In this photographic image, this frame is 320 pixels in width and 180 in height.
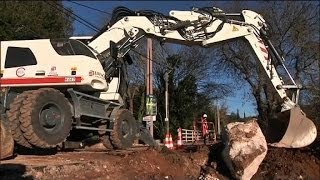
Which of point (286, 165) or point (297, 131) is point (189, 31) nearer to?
point (297, 131)

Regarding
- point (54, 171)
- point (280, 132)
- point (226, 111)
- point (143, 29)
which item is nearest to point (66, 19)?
point (143, 29)

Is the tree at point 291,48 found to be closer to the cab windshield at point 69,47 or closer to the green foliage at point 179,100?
the green foliage at point 179,100

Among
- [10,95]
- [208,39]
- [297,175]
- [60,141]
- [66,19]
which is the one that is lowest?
[297,175]

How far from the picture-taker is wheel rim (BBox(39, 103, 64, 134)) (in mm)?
12312

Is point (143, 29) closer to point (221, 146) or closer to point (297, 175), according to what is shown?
point (221, 146)

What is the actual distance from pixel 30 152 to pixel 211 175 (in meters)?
Result: 4.82

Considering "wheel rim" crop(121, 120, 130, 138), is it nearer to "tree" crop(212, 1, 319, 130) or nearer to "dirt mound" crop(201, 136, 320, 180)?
"dirt mound" crop(201, 136, 320, 180)

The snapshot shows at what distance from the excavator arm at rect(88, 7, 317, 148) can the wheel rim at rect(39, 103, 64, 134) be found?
2.99 meters

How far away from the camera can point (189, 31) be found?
16047 millimetres

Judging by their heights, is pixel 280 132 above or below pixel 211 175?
above

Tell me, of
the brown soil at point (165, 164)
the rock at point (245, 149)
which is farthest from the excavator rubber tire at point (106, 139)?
the rock at point (245, 149)

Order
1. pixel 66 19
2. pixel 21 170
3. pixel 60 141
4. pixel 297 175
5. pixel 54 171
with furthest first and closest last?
1. pixel 66 19
2. pixel 297 175
3. pixel 60 141
4. pixel 54 171
5. pixel 21 170

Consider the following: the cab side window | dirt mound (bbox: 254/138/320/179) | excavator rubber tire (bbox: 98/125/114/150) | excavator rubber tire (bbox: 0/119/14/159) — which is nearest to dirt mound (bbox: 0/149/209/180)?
excavator rubber tire (bbox: 0/119/14/159)

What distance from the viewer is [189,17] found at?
629 inches
